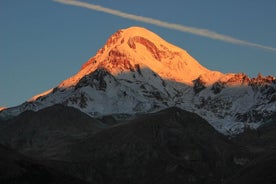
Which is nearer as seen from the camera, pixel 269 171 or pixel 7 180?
pixel 7 180

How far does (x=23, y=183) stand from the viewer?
17688cm

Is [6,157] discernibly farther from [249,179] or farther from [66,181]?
[249,179]

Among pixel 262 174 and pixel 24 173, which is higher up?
pixel 262 174

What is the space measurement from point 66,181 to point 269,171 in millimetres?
48660

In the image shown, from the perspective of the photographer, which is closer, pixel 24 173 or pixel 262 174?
pixel 24 173

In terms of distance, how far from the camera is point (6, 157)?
630ft

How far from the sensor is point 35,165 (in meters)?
194

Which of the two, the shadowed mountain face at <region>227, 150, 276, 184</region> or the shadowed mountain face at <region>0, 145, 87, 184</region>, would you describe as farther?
the shadowed mountain face at <region>227, 150, 276, 184</region>

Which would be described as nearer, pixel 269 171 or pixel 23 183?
pixel 23 183

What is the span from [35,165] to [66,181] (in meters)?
10.6

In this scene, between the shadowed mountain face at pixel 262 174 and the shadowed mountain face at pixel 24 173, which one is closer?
the shadowed mountain face at pixel 24 173

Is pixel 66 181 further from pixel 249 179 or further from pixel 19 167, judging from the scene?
pixel 249 179

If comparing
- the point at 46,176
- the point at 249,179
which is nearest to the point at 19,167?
the point at 46,176

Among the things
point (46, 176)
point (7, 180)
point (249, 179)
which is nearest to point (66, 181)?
point (46, 176)
